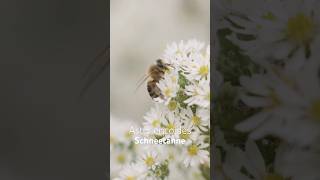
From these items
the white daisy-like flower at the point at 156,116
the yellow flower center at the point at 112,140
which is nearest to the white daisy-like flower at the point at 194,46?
the white daisy-like flower at the point at 156,116

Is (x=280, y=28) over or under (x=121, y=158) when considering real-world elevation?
over

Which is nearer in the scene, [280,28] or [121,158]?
[280,28]

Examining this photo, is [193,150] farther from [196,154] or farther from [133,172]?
[133,172]

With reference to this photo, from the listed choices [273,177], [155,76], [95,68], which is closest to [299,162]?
[273,177]

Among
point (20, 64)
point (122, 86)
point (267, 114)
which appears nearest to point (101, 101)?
point (122, 86)

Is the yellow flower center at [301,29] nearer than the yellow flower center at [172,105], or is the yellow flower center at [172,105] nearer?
the yellow flower center at [301,29]

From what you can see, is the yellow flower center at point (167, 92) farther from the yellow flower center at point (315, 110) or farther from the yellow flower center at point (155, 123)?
the yellow flower center at point (315, 110)
